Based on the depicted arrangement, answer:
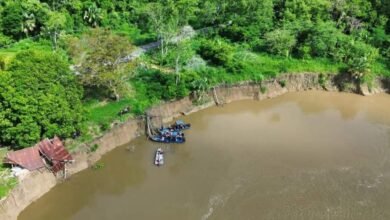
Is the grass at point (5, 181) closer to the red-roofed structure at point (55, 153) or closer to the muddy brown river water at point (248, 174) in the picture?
the muddy brown river water at point (248, 174)

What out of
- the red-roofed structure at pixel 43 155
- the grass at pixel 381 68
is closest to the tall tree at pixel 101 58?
the red-roofed structure at pixel 43 155

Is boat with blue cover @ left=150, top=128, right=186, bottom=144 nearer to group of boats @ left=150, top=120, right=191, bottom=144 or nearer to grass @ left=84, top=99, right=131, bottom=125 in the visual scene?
group of boats @ left=150, top=120, right=191, bottom=144

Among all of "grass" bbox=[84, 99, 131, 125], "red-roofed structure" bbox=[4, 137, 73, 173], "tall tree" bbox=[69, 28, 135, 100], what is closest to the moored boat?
"grass" bbox=[84, 99, 131, 125]

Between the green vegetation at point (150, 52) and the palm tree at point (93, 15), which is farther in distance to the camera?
the palm tree at point (93, 15)

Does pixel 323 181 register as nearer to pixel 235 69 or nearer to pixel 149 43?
pixel 235 69

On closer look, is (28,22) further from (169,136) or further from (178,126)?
(169,136)

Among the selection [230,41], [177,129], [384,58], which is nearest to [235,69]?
[230,41]
